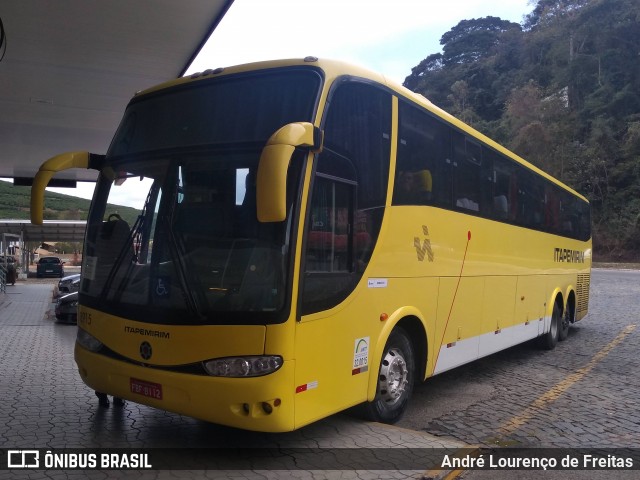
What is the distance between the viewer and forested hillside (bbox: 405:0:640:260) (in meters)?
56.8

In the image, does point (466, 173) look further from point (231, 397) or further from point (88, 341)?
point (88, 341)

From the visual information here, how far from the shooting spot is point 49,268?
130 feet

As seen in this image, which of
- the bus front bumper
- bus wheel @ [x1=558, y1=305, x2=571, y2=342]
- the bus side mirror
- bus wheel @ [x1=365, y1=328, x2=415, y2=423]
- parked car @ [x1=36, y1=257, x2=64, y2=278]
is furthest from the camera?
parked car @ [x1=36, y1=257, x2=64, y2=278]

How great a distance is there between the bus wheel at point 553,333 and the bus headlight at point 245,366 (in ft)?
27.0

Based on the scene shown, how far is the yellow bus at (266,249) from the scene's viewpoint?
14.1 feet

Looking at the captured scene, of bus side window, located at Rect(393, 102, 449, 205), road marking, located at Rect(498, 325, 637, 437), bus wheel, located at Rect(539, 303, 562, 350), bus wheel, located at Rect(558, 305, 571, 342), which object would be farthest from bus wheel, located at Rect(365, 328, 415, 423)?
bus wheel, located at Rect(558, 305, 571, 342)

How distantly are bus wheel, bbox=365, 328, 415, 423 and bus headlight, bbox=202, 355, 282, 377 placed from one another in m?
1.63

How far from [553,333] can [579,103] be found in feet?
202

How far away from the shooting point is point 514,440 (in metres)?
5.41

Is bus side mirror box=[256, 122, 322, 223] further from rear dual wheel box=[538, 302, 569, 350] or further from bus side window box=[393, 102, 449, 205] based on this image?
rear dual wheel box=[538, 302, 569, 350]

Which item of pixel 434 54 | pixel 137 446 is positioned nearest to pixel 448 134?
pixel 137 446

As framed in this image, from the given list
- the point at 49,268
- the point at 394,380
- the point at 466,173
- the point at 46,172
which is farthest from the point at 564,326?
the point at 49,268

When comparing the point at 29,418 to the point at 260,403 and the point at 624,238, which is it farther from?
the point at 624,238

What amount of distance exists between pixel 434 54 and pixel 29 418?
10337cm
